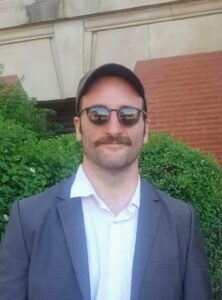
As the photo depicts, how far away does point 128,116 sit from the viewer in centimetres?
228

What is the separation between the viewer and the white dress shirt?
2.19 m

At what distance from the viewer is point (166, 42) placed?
306 inches

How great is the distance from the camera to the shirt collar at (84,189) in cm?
229

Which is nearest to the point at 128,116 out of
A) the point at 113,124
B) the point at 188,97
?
the point at 113,124

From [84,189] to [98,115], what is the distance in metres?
0.28

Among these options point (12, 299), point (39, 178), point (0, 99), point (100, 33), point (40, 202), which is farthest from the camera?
point (100, 33)

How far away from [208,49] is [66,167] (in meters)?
4.06

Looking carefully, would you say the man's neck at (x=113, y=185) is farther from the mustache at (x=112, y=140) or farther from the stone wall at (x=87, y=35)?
the stone wall at (x=87, y=35)

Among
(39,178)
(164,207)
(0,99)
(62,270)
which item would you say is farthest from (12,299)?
(0,99)

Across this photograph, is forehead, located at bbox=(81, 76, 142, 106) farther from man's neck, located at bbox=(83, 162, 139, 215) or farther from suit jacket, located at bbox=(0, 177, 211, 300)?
suit jacket, located at bbox=(0, 177, 211, 300)

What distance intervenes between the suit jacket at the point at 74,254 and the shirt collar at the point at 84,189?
21 millimetres

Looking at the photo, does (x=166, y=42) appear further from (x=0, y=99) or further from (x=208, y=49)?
(x=0, y=99)

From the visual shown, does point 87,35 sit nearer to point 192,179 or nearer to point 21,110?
point 21,110

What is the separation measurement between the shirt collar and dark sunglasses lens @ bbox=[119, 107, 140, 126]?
0.24 m
